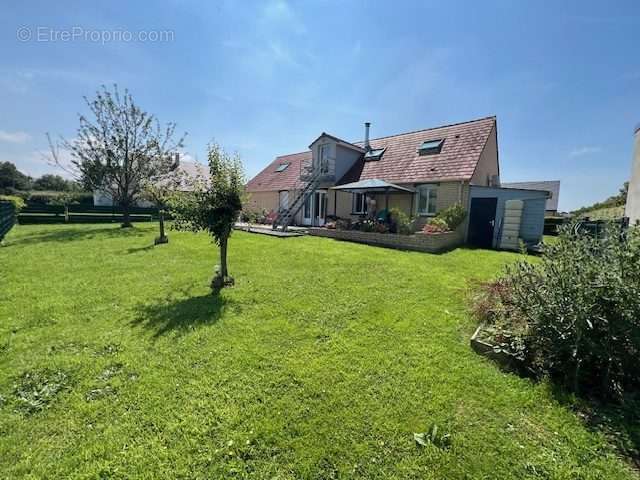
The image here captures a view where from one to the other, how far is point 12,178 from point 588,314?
87982 millimetres

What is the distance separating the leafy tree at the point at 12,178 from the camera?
55269 millimetres

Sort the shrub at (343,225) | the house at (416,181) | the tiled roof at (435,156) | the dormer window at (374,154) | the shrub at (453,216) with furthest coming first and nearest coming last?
the dormer window at (374,154), the shrub at (343,225), the tiled roof at (435,156), the house at (416,181), the shrub at (453,216)

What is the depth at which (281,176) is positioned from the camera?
70.9 feet

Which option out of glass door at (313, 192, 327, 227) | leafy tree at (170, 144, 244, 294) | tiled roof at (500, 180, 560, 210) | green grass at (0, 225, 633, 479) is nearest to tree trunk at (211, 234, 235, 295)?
leafy tree at (170, 144, 244, 294)

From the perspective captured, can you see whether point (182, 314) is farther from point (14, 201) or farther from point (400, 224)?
point (14, 201)

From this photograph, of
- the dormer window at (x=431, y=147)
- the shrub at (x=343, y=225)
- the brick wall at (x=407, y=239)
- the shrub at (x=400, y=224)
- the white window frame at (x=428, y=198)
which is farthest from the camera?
the dormer window at (x=431, y=147)

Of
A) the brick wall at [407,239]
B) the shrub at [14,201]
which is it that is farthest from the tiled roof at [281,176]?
the shrub at [14,201]

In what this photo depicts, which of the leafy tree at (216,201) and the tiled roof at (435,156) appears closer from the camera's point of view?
the leafy tree at (216,201)

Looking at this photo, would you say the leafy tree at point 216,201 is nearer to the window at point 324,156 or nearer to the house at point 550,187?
the window at point 324,156

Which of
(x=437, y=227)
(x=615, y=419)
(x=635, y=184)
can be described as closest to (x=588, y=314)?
(x=615, y=419)

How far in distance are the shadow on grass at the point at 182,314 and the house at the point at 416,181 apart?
6027 mm

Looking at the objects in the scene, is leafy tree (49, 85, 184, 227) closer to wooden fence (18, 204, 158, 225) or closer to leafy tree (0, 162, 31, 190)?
wooden fence (18, 204, 158, 225)

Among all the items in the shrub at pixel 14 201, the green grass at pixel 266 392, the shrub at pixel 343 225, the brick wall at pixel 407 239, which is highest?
the shrub at pixel 14 201

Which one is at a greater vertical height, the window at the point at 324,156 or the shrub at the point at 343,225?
the window at the point at 324,156
